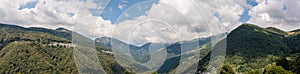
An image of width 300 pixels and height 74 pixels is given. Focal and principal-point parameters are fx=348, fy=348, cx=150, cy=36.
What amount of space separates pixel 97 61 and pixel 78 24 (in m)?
1.71

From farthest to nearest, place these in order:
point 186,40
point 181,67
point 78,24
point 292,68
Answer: point 292,68, point 186,40, point 181,67, point 78,24

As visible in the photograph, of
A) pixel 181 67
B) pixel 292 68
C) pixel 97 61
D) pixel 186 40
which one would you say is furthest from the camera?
pixel 292 68

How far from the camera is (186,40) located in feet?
44.5

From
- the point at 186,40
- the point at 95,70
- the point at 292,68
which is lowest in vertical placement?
the point at 292,68

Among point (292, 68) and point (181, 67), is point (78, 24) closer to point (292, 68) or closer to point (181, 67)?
point (181, 67)

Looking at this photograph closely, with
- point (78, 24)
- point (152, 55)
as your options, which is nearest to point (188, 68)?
point (152, 55)

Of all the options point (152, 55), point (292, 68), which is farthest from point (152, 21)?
point (292, 68)

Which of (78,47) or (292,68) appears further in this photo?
(292,68)

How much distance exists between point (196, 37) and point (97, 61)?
386 cm

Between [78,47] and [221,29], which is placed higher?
[221,29]

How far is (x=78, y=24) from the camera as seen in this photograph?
452 inches

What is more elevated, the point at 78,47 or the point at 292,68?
the point at 78,47

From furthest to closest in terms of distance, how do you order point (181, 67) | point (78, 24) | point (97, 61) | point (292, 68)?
point (292, 68), point (181, 67), point (78, 24), point (97, 61)

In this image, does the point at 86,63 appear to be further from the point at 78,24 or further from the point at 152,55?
the point at 152,55
